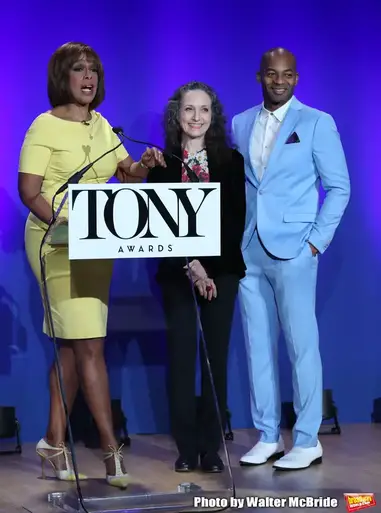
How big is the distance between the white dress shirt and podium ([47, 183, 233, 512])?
35.9 inches

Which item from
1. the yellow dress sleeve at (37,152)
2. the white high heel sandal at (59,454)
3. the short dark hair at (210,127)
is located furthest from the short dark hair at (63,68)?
the white high heel sandal at (59,454)

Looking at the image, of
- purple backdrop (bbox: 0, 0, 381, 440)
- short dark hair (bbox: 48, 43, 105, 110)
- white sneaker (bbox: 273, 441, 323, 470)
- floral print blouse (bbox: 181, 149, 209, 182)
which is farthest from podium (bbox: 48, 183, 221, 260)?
purple backdrop (bbox: 0, 0, 381, 440)

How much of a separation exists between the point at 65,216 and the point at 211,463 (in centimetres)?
105

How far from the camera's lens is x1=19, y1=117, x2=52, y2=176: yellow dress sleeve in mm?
4246

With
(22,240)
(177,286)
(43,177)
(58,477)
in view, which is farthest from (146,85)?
(58,477)

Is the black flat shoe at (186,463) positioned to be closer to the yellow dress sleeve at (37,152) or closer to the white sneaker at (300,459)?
the white sneaker at (300,459)

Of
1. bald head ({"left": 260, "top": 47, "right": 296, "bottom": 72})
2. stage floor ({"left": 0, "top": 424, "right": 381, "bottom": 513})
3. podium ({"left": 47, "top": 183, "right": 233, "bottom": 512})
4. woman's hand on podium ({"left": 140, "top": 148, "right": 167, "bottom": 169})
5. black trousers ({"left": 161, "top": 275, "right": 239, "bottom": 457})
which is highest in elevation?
bald head ({"left": 260, "top": 47, "right": 296, "bottom": 72})

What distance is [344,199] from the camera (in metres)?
4.71

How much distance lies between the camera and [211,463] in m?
4.12

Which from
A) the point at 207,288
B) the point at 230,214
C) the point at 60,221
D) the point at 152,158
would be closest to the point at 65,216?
the point at 60,221

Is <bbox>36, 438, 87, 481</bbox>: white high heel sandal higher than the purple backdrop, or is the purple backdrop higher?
the purple backdrop

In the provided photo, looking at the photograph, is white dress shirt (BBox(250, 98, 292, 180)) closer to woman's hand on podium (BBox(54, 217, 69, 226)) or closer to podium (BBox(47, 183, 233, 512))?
podium (BBox(47, 183, 233, 512))

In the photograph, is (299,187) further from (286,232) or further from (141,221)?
(141,221)

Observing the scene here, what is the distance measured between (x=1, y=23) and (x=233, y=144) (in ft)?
4.30
